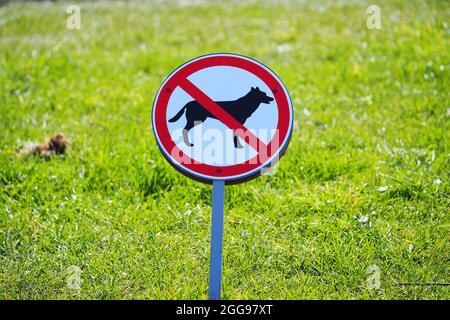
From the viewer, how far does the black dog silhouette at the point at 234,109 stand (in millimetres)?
2711

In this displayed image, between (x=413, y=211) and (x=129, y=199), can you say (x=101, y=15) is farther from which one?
(x=413, y=211)

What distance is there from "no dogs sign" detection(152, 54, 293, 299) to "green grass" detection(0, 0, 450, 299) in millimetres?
706

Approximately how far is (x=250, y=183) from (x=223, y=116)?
1375 millimetres

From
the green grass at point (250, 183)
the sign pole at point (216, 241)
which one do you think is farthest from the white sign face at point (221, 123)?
the green grass at point (250, 183)

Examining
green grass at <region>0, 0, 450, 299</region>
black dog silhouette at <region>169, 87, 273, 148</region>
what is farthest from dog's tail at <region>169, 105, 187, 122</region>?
green grass at <region>0, 0, 450, 299</region>

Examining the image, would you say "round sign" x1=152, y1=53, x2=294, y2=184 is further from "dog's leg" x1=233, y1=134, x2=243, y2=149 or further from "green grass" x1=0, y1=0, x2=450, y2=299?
"green grass" x1=0, y1=0, x2=450, y2=299

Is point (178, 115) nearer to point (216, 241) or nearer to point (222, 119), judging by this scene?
point (222, 119)

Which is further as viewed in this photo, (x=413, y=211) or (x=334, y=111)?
(x=334, y=111)

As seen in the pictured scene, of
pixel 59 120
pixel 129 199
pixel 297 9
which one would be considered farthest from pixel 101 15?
pixel 129 199

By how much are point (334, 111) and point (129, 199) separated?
2.25m

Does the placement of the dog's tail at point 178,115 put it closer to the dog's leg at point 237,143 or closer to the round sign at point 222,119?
the round sign at point 222,119

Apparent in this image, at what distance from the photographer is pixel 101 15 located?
28.5ft
